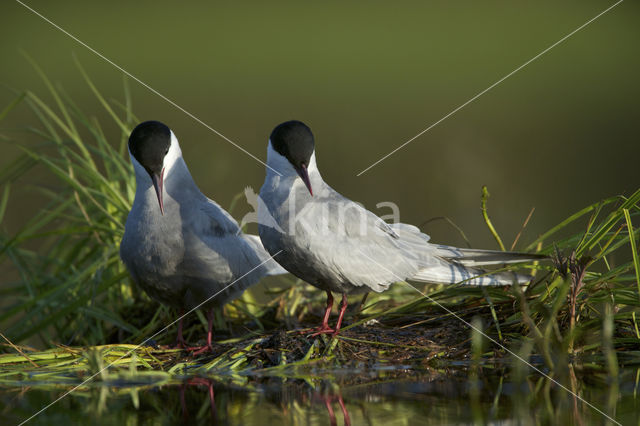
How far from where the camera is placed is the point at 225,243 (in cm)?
351

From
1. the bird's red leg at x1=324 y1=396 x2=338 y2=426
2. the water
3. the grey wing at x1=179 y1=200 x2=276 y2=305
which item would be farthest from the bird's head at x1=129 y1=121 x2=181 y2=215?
the bird's red leg at x1=324 y1=396 x2=338 y2=426

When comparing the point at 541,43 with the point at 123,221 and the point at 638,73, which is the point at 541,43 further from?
the point at 123,221

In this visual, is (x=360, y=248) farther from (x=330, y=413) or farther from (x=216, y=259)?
(x=330, y=413)

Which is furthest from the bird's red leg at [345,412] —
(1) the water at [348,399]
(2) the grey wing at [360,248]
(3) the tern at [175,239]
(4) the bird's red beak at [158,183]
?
(4) the bird's red beak at [158,183]

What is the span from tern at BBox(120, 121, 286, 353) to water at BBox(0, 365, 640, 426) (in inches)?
30.1

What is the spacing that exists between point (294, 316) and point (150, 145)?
3.82ft

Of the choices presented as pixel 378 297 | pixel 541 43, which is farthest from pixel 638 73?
pixel 378 297

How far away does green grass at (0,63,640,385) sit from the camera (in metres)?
2.74

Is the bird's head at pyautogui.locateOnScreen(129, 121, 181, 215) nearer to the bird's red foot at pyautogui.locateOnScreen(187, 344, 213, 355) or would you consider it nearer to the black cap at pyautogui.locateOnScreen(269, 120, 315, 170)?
the black cap at pyautogui.locateOnScreen(269, 120, 315, 170)

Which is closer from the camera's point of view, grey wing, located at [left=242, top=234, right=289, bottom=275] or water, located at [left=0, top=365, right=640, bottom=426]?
water, located at [left=0, top=365, right=640, bottom=426]

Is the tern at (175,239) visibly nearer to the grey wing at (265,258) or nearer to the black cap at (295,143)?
the grey wing at (265,258)

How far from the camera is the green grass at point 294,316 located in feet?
8.99

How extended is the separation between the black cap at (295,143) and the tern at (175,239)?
492 mm

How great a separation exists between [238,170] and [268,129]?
3.12 ft
